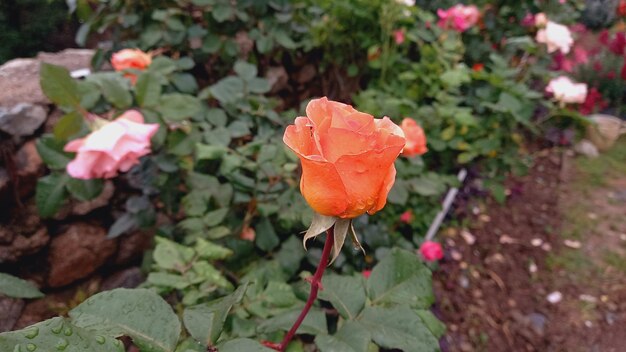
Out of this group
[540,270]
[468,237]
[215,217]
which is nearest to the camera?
[215,217]

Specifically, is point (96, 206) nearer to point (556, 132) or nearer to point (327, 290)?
point (327, 290)

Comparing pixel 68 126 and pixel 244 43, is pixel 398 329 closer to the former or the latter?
pixel 68 126

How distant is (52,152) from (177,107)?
0.28 metres

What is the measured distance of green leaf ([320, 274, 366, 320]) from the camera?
0.62 meters

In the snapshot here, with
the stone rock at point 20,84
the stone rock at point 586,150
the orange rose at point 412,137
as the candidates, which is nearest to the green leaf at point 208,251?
the orange rose at point 412,137

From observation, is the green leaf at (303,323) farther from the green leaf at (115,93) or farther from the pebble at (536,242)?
the pebble at (536,242)

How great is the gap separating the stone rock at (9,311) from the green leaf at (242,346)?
38.2 inches

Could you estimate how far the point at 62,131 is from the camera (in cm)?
91

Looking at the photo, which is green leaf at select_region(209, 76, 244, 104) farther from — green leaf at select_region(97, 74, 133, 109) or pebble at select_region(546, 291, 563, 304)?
pebble at select_region(546, 291, 563, 304)

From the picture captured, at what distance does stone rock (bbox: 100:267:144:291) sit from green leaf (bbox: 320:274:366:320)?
92 centimetres

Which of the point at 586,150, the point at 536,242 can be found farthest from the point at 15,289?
the point at 586,150

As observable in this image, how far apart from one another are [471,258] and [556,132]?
1335mm

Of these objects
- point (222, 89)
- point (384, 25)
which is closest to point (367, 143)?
point (222, 89)

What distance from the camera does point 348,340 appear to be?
548mm
